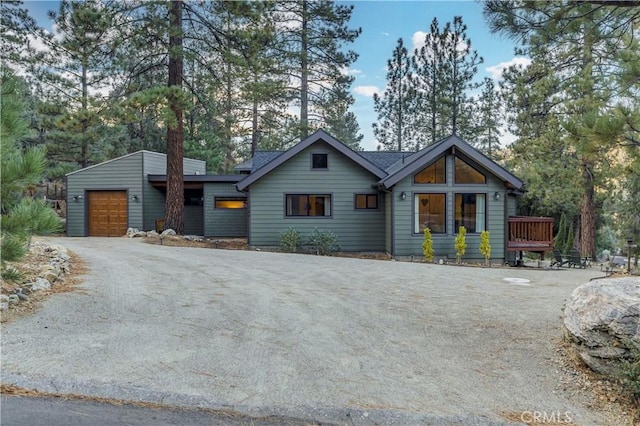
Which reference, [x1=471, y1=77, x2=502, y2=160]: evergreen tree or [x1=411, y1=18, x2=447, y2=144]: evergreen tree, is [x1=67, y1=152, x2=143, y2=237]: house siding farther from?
[x1=471, y1=77, x2=502, y2=160]: evergreen tree

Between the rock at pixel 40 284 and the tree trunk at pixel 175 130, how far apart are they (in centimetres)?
794

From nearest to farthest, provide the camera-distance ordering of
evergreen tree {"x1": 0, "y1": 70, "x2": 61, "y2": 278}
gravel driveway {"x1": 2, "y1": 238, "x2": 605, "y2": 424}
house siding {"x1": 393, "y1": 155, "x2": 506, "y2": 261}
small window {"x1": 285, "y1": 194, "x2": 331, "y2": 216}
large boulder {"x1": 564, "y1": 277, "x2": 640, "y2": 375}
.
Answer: gravel driveway {"x1": 2, "y1": 238, "x2": 605, "y2": 424} < large boulder {"x1": 564, "y1": 277, "x2": 640, "y2": 375} < evergreen tree {"x1": 0, "y1": 70, "x2": 61, "y2": 278} < house siding {"x1": 393, "y1": 155, "x2": 506, "y2": 261} < small window {"x1": 285, "y1": 194, "x2": 331, "y2": 216}

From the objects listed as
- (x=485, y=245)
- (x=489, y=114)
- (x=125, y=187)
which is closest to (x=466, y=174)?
(x=485, y=245)

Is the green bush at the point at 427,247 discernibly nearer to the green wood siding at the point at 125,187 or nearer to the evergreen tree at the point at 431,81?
the green wood siding at the point at 125,187

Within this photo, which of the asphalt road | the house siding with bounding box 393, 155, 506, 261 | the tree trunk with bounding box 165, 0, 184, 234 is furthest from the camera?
the house siding with bounding box 393, 155, 506, 261

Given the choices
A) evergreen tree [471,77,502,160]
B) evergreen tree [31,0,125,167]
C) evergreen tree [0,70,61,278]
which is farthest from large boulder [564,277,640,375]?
evergreen tree [471,77,502,160]

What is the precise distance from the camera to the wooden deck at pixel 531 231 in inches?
548

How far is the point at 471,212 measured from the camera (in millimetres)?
13594

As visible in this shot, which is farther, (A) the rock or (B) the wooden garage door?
(B) the wooden garage door

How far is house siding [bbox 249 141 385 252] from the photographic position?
14461mm

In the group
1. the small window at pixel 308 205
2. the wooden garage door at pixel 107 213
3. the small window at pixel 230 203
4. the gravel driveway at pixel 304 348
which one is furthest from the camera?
the wooden garage door at pixel 107 213

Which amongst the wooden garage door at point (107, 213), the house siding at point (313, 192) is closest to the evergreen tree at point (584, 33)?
the house siding at point (313, 192)

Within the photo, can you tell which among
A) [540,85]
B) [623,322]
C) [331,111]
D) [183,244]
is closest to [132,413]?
[623,322]

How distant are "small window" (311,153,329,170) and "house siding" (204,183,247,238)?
4.23m
